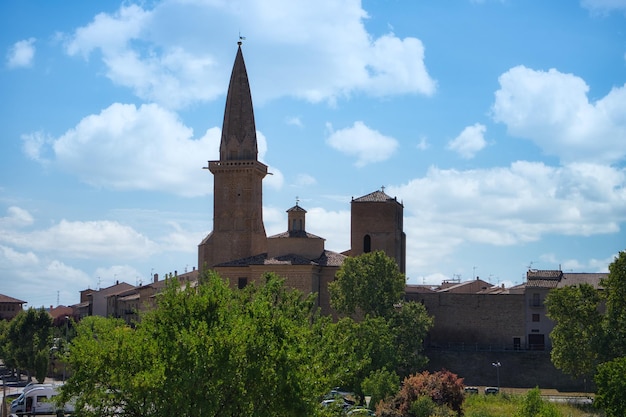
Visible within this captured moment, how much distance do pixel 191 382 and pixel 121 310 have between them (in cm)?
8755

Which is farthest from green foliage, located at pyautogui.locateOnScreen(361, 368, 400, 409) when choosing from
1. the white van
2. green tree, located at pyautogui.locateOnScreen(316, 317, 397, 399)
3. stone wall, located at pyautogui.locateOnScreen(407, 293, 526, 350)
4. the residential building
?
the residential building

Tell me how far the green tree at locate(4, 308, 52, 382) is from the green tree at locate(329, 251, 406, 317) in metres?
24.0

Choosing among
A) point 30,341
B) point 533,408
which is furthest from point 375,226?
point 533,408

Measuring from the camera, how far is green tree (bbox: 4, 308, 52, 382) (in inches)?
2921

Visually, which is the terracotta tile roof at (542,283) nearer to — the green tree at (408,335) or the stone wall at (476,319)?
the stone wall at (476,319)

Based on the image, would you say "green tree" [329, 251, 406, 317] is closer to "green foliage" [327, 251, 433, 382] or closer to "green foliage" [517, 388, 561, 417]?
"green foliage" [327, 251, 433, 382]

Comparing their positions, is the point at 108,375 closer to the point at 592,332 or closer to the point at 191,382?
the point at 191,382

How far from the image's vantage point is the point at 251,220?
77312mm

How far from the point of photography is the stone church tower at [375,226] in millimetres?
74500

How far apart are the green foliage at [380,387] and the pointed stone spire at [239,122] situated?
1317 inches

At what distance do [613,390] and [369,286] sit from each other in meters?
25.0

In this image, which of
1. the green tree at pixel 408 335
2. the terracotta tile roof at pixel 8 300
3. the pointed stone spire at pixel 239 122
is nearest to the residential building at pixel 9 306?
the terracotta tile roof at pixel 8 300

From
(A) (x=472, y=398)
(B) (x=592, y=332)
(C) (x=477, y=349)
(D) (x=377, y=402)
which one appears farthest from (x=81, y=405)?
(C) (x=477, y=349)

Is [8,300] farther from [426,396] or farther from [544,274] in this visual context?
[426,396]
